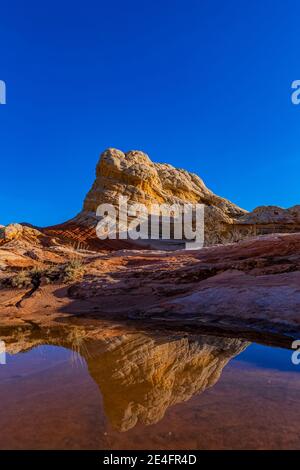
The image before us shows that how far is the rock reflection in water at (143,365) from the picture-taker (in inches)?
101

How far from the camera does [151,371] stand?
342 centimetres

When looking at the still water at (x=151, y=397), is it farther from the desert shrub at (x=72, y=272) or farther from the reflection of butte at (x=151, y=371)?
the desert shrub at (x=72, y=272)

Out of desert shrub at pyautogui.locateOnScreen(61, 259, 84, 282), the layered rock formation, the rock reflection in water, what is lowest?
the rock reflection in water

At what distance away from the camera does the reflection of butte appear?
250 cm

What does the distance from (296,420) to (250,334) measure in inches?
124

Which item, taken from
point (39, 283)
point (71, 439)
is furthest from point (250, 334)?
point (39, 283)

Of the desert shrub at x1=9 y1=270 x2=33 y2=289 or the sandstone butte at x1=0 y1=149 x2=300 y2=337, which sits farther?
the desert shrub at x1=9 y1=270 x2=33 y2=289

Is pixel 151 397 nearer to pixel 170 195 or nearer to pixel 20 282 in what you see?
pixel 20 282

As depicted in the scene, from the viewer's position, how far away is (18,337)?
569 centimetres

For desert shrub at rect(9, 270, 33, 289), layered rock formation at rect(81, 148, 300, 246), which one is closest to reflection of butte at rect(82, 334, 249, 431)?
desert shrub at rect(9, 270, 33, 289)

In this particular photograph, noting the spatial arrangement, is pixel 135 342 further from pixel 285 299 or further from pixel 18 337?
pixel 285 299

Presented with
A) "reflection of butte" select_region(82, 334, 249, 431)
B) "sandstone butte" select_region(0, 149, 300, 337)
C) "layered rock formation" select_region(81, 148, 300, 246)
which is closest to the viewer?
"reflection of butte" select_region(82, 334, 249, 431)

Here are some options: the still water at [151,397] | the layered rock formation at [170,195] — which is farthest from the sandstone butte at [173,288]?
the layered rock formation at [170,195]

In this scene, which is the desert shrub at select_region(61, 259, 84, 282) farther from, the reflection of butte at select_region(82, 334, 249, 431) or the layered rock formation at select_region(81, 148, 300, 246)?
the layered rock formation at select_region(81, 148, 300, 246)
